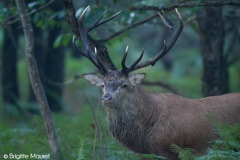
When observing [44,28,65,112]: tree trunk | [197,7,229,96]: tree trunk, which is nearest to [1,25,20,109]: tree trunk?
[44,28,65,112]: tree trunk

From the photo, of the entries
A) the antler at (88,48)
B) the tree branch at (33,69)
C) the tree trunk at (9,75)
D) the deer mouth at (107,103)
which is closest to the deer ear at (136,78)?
the antler at (88,48)

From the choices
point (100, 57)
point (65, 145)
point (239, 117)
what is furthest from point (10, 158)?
point (239, 117)

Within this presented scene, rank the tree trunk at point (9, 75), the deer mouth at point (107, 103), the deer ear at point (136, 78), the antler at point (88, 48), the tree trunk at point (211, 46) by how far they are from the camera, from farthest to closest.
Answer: the tree trunk at point (9, 75) → the tree trunk at point (211, 46) → the deer ear at point (136, 78) → the antler at point (88, 48) → the deer mouth at point (107, 103)

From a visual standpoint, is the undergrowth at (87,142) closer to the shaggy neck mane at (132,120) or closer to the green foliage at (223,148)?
the green foliage at (223,148)

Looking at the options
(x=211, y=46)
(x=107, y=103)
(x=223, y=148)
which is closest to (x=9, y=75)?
(x=211, y=46)

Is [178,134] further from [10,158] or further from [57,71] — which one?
[57,71]

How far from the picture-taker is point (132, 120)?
30.5 feet

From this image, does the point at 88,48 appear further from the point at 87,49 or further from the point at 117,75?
the point at 117,75

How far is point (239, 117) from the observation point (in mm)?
9453

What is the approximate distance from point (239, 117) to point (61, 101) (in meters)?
8.56

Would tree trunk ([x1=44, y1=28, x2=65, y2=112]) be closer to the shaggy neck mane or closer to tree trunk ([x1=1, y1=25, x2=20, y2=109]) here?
tree trunk ([x1=1, y1=25, x2=20, y2=109])

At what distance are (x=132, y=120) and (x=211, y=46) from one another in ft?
10.4

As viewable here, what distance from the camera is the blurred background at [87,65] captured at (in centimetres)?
1054

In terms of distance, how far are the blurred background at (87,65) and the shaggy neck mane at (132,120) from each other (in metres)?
0.21
